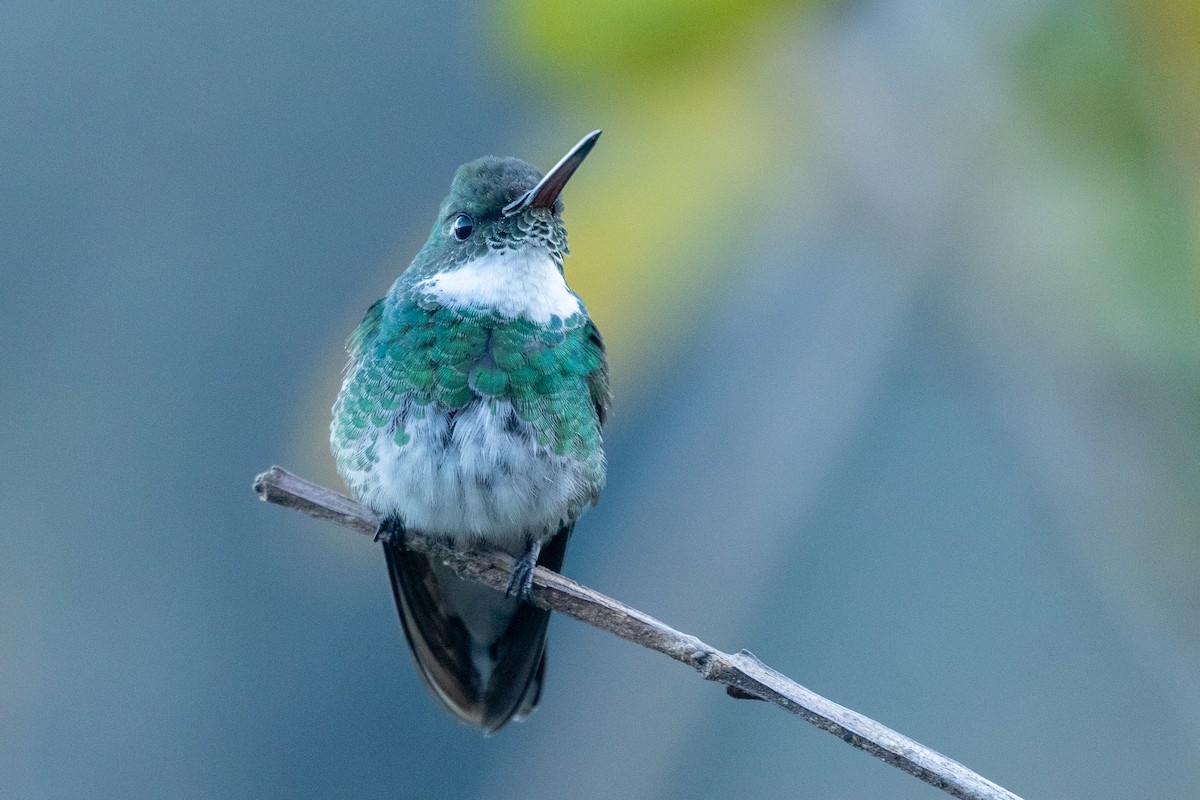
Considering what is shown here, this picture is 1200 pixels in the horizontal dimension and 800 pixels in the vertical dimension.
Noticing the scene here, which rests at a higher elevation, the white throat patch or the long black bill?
the long black bill

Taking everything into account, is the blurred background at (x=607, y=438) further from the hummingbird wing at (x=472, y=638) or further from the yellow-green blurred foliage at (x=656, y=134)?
the hummingbird wing at (x=472, y=638)

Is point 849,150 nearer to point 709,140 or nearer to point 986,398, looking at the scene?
point 709,140

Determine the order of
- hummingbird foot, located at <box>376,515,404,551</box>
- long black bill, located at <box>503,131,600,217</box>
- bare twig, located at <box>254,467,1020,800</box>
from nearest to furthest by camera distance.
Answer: bare twig, located at <box>254,467,1020,800</box> → long black bill, located at <box>503,131,600,217</box> → hummingbird foot, located at <box>376,515,404,551</box>

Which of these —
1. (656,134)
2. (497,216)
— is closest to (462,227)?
(497,216)

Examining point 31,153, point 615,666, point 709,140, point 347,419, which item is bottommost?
point 615,666

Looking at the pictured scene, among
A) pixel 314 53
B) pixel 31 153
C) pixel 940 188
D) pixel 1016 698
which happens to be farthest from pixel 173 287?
pixel 1016 698

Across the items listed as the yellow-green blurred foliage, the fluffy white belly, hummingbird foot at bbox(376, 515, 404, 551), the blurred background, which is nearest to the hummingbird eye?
the fluffy white belly

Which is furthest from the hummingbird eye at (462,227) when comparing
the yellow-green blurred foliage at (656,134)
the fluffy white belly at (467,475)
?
the yellow-green blurred foliage at (656,134)

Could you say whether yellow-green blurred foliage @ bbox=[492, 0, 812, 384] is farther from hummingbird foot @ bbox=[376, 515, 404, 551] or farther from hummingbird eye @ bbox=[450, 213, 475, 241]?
hummingbird foot @ bbox=[376, 515, 404, 551]
